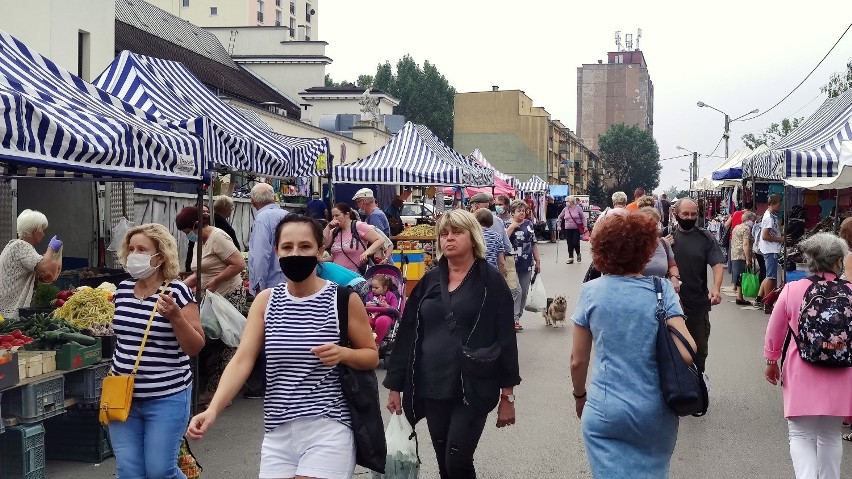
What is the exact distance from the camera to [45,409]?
6.28 metres

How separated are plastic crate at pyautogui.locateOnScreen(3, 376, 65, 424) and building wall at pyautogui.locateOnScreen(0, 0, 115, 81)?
1203 cm

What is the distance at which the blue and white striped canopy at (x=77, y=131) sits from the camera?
5754 millimetres

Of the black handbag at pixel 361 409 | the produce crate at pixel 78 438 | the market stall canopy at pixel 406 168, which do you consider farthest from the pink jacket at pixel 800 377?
the market stall canopy at pixel 406 168

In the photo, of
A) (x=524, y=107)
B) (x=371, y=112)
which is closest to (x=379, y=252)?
(x=371, y=112)

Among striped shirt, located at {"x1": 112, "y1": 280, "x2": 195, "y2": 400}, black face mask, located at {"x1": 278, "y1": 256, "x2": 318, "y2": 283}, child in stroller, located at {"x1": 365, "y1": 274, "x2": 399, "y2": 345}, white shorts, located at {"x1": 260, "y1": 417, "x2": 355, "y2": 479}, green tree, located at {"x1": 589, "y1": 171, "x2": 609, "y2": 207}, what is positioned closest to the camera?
white shorts, located at {"x1": 260, "y1": 417, "x2": 355, "y2": 479}

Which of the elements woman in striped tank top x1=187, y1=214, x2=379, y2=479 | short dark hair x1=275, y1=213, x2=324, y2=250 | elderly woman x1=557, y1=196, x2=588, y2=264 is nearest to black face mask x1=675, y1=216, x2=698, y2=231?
short dark hair x1=275, y1=213, x2=324, y2=250

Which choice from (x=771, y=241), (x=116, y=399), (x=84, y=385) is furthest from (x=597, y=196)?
(x=116, y=399)

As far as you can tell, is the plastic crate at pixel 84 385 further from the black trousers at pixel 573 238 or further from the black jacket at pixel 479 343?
the black trousers at pixel 573 238

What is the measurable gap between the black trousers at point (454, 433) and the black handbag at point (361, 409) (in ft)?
2.74

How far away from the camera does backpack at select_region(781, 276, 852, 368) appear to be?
5.37 meters

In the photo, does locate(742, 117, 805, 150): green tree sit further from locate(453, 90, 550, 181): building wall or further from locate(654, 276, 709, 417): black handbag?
locate(654, 276, 709, 417): black handbag

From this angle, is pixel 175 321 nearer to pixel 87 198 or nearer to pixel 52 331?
pixel 52 331

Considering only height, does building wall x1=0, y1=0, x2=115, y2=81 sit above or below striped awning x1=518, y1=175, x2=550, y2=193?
above

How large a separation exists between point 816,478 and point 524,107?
3538 inches
